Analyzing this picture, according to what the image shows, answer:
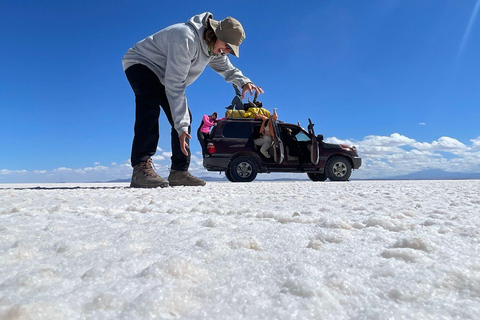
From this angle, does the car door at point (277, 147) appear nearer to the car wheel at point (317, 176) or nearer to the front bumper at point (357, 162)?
the car wheel at point (317, 176)

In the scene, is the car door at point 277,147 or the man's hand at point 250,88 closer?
the man's hand at point 250,88

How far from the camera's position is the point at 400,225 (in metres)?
1.25

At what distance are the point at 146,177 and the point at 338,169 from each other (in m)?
6.09

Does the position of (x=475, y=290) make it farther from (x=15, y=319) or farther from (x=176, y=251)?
(x=15, y=319)

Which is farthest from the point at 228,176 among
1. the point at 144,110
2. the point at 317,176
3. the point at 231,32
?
the point at 231,32

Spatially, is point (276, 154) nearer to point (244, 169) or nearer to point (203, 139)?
point (244, 169)

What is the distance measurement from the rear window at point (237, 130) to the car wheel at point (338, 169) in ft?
7.68

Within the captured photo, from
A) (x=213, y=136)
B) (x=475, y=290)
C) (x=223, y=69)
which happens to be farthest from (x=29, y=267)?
(x=213, y=136)

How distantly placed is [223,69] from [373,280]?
13.0 feet

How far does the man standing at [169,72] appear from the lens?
11.4ft

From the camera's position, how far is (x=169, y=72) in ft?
11.7

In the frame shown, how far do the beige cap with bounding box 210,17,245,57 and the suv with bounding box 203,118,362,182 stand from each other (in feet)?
13.9

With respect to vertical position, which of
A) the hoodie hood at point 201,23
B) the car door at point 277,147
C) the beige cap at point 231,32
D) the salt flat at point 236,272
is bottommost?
the salt flat at point 236,272

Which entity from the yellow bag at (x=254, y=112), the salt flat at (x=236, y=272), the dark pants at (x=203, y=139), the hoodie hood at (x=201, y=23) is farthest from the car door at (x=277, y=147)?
the salt flat at (x=236, y=272)
